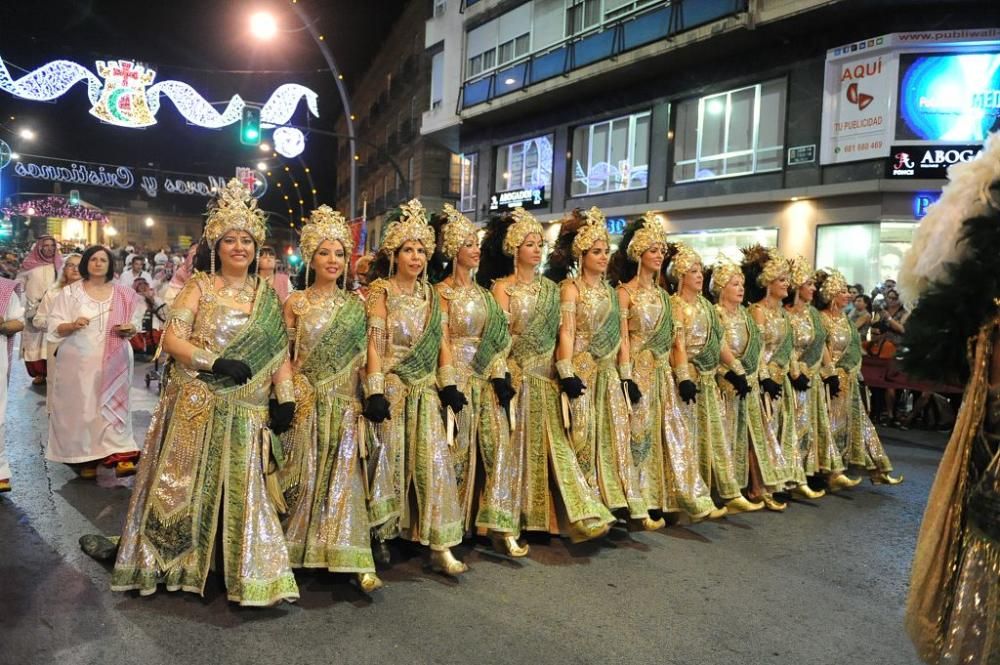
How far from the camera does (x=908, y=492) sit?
23.8ft

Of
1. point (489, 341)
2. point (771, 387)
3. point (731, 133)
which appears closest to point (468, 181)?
point (731, 133)

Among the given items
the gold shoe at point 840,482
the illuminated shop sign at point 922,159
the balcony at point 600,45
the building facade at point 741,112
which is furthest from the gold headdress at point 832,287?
the balcony at point 600,45

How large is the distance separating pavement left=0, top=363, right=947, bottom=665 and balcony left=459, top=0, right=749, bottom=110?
523 inches

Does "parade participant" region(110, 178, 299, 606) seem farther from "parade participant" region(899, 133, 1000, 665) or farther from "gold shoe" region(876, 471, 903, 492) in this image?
"gold shoe" region(876, 471, 903, 492)

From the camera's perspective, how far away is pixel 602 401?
5.52 m

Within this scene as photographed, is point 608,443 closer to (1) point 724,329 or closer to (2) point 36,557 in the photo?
(1) point 724,329

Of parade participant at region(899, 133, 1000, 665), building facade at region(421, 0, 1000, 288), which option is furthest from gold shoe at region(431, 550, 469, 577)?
building facade at region(421, 0, 1000, 288)

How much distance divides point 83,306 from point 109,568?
285cm

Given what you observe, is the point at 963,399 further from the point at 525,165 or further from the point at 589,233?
the point at 525,165

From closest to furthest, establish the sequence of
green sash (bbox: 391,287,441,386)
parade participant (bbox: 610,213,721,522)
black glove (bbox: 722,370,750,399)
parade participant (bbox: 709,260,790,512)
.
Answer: green sash (bbox: 391,287,441,386) < parade participant (bbox: 610,213,721,522) < black glove (bbox: 722,370,750,399) < parade participant (bbox: 709,260,790,512)

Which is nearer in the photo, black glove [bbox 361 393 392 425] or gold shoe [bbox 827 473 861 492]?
black glove [bbox 361 393 392 425]

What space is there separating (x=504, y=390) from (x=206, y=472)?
6.13 ft

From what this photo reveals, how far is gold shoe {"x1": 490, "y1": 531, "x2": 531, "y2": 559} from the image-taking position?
4895mm

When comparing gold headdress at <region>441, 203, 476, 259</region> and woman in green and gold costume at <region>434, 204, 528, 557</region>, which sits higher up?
gold headdress at <region>441, 203, 476, 259</region>
